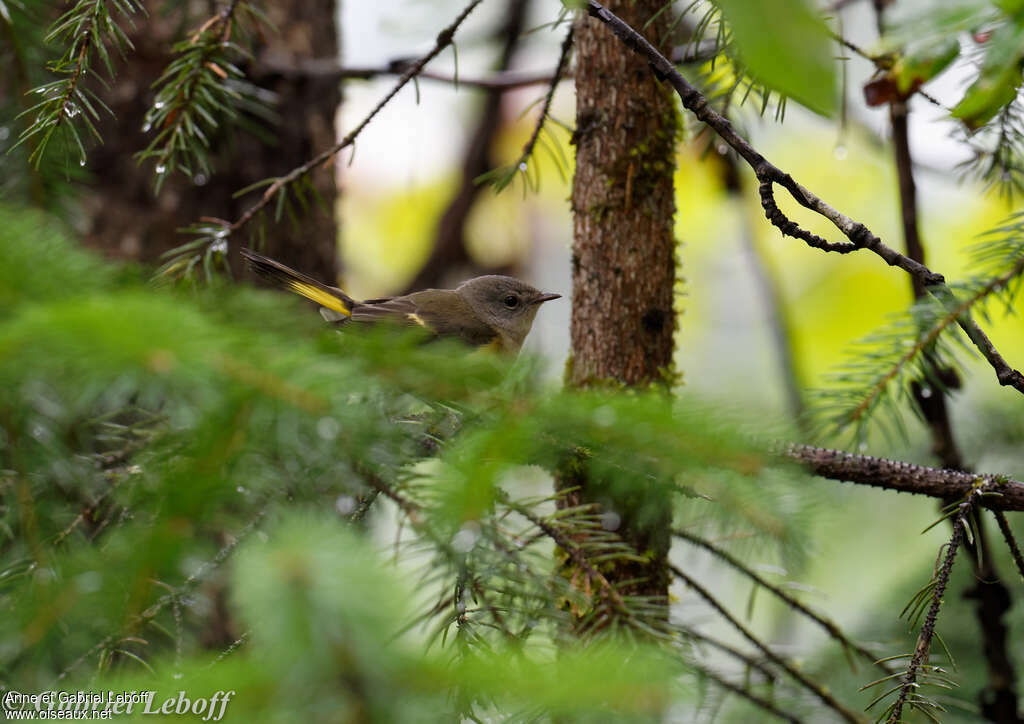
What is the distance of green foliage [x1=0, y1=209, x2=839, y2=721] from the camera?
618 mm

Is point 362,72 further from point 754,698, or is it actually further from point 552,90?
point 754,698

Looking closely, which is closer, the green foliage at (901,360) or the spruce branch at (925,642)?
the spruce branch at (925,642)

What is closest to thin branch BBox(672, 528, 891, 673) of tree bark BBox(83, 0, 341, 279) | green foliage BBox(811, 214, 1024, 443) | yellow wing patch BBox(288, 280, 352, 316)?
green foliage BBox(811, 214, 1024, 443)

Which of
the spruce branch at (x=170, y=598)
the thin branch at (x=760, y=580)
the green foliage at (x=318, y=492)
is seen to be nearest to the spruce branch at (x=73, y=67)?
the green foliage at (x=318, y=492)

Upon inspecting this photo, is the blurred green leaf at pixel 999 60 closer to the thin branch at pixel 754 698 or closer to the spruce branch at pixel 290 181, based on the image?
the spruce branch at pixel 290 181

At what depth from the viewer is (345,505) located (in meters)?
1.28

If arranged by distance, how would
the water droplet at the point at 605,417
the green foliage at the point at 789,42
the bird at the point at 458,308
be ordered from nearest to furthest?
the green foliage at the point at 789,42 → the water droplet at the point at 605,417 → the bird at the point at 458,308

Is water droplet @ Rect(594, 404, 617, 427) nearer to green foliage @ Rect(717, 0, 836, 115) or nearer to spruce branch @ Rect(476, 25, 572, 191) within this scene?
green foliage @ Rect(717, 0, 836, 115)

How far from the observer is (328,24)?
10.8 ft

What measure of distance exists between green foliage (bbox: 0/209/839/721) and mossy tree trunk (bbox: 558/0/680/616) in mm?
781

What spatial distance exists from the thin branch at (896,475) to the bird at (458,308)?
164 cm

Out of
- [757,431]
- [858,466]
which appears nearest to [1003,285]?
[858,466]

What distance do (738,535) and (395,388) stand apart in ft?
2.75

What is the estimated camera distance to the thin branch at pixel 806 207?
1198 millimetres
